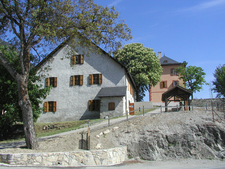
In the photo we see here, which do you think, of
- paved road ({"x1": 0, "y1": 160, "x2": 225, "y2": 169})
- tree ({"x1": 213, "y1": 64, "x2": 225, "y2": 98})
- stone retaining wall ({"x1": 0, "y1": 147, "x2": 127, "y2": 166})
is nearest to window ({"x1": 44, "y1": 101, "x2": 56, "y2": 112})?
stone retaining wall ({"x1": 0, "y1": 147, "x2": 127, "y2": 166})

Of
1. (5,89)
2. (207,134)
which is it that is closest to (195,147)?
(207,134)

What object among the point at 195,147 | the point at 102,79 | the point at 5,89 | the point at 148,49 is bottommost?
the point at 195,147

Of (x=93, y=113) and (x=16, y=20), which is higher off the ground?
(x=16, y=20)

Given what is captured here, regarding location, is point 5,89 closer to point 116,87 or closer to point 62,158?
point 62,158

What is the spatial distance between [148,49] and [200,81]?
37.1 ft

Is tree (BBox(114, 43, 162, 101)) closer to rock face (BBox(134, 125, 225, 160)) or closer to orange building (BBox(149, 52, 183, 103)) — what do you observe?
orange building (BBox(149, 52, 183, 103))

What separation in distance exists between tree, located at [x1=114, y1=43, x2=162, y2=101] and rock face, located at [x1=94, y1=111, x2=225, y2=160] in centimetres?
2049

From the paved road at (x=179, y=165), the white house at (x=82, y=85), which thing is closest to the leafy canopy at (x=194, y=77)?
the white house at (x=82, y=85)

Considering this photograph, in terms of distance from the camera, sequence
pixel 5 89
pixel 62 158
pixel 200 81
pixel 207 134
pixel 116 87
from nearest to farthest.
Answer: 1. pixel 62 158
2. pixel 207 134
3. pixel 5 89
4. pixel 116 87
5. pixel 200 81

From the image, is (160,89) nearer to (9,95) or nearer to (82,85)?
(82,85)

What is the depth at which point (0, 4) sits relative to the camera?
43.6ft

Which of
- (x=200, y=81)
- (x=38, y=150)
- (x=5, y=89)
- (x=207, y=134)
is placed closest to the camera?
(x=38, y=150)

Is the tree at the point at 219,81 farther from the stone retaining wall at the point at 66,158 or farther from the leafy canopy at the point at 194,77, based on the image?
the stone retaining wall at the point at 66,158

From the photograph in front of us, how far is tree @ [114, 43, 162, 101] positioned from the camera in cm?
3631
